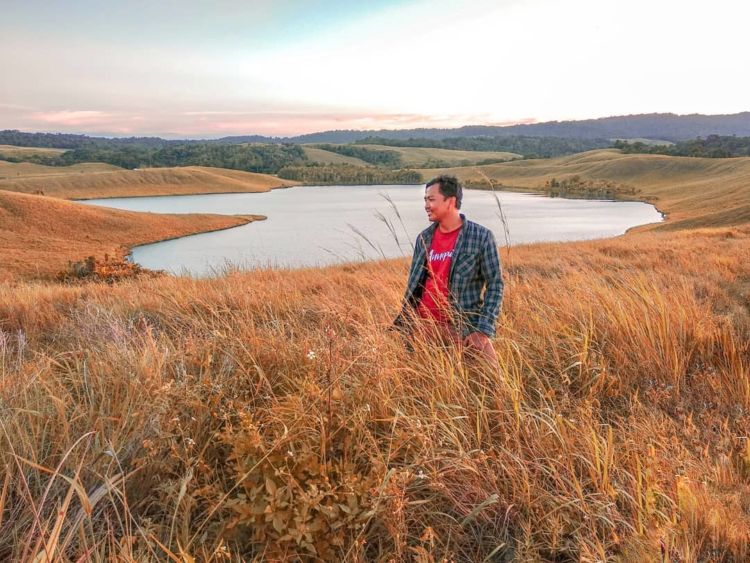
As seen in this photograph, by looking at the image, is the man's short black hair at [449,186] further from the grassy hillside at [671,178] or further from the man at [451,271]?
the grassy hillside at [671,178]

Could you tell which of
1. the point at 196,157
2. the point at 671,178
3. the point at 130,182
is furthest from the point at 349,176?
the point at 671,178

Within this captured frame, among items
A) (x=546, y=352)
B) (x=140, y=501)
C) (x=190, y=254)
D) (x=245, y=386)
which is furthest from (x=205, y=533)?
(x=190, y=254)

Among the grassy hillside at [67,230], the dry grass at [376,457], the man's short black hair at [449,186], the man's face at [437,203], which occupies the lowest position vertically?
the grassy hillside at [67,230]

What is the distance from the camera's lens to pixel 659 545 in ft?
5.75

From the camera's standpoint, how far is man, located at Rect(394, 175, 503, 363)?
12.6ft

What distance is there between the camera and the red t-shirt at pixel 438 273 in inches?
157

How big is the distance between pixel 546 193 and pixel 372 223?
7029 cm

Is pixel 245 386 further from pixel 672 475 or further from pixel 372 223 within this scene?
pixel 372 223

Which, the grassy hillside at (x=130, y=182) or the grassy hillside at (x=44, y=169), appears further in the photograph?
the grassy hillside at (x=44, y=169)

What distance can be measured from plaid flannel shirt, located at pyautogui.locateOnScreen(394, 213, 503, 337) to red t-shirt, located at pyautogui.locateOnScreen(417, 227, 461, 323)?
5 cm

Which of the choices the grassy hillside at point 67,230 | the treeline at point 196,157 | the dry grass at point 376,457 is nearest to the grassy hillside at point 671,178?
the dry grass at point 376,457

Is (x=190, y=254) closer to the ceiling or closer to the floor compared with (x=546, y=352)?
closer to the floor

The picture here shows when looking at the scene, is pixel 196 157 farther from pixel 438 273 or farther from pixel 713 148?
pixel 438 273

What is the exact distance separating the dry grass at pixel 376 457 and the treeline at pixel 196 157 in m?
176
